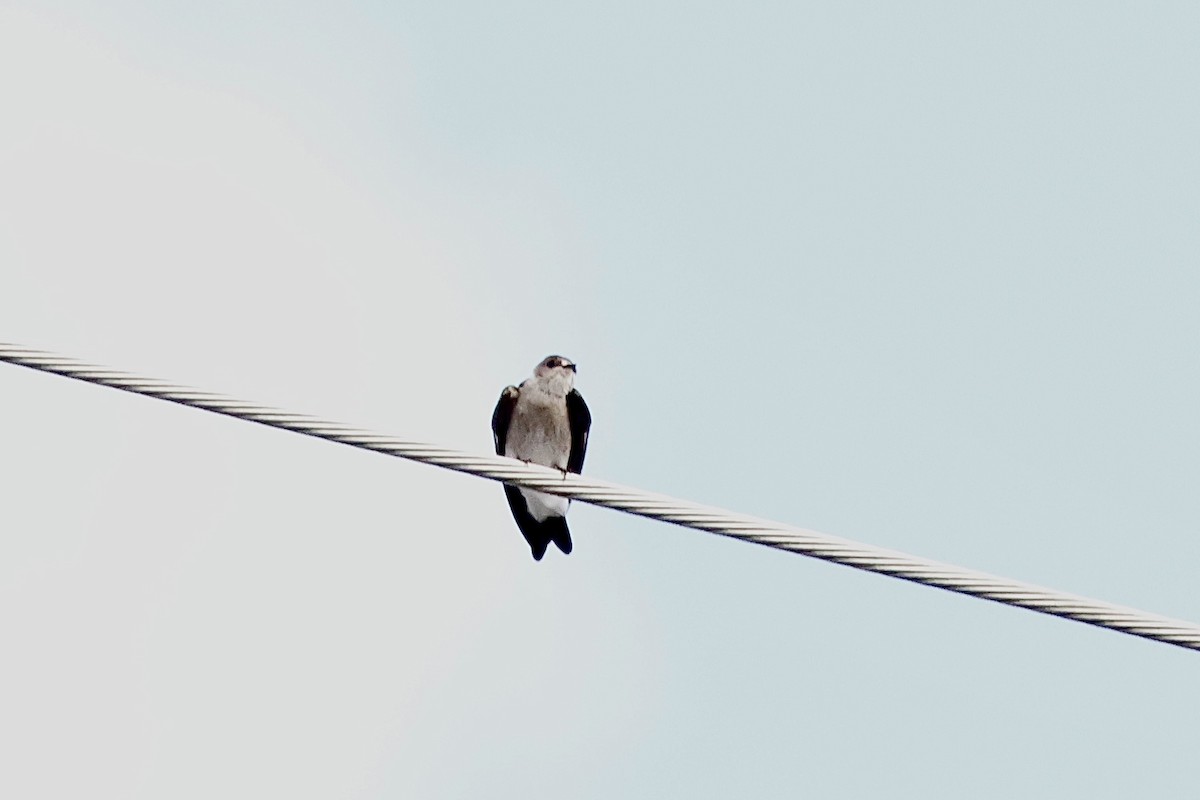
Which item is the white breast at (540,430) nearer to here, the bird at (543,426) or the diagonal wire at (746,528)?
the bird at (543,426)

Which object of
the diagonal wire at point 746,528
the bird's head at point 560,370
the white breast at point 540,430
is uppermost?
the bird's head at point 560,370

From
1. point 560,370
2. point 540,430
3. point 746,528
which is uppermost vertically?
point 560,370

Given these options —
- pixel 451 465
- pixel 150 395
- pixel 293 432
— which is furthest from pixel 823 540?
pixel 150 395

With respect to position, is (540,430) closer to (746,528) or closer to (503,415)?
(503,415)

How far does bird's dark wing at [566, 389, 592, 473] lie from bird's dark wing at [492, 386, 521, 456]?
0.99 ft

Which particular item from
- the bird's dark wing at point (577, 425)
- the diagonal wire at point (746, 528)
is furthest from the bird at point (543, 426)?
the diagonal wire at point (746, 528)

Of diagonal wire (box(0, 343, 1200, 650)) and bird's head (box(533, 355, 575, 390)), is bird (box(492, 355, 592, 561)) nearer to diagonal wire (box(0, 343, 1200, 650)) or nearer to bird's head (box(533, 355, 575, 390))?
bird's head (box(533, 355, 575, 390))

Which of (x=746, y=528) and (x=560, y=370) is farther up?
(x=560, y=370)

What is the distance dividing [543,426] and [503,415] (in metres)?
0.29

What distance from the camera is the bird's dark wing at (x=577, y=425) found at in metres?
10.4

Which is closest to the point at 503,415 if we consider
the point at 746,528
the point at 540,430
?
the point at 540,430

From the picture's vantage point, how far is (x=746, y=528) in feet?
17.4

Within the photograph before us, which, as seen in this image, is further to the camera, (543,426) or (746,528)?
(543,426)

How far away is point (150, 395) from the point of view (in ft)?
16.9
